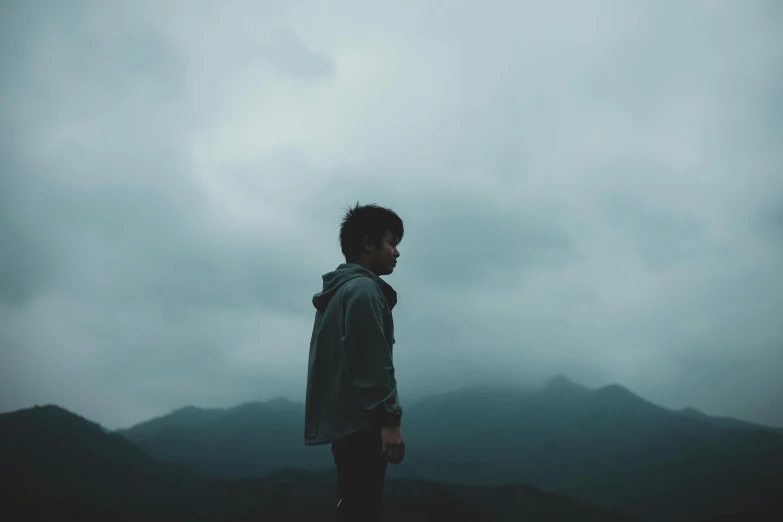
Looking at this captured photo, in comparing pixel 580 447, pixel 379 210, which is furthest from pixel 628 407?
pixel 379 210

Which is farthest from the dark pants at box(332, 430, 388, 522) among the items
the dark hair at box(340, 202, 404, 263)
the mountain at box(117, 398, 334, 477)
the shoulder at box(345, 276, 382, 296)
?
the mountain at box(117, 398, 334, 477)

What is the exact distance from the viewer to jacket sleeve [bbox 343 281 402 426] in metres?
1.89

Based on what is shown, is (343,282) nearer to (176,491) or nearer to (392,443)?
(392,443)

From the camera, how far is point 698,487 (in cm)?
5038

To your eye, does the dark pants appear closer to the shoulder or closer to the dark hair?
the shoulder

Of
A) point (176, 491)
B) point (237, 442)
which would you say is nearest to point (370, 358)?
point (176, 491)

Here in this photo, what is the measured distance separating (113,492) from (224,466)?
26.7 m

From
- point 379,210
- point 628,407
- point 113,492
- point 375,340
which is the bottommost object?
point 113,492

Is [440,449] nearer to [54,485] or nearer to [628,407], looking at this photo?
[628,407]

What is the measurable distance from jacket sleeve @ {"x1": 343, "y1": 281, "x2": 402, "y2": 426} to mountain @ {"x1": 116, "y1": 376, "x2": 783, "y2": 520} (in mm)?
52296

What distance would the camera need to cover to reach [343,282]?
7.35 ft

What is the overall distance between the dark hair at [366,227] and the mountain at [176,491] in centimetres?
3408

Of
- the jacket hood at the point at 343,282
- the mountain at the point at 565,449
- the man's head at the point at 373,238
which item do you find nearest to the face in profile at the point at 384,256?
the man's head at the point at 373,238

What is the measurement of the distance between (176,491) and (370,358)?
4731cm
